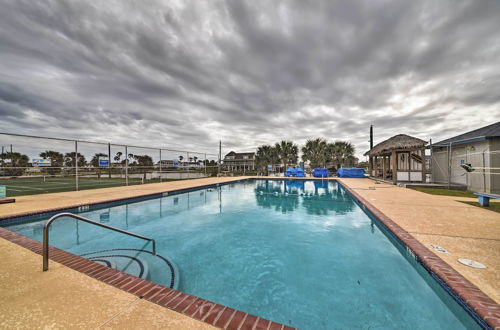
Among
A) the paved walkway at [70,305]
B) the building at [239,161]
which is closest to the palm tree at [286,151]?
the building at [239,161]

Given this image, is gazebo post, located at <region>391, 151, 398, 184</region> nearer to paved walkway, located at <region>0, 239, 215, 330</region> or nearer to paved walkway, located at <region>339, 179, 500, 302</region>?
paved walkway, located at <region>339, 179, 500, 302</region>

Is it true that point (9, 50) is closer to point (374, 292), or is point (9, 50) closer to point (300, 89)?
point (374, 292)

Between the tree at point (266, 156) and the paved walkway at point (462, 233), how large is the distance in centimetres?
3178

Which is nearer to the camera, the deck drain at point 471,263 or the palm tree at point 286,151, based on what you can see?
the deck drain at point 471,263

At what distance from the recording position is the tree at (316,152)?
34156 millimetres

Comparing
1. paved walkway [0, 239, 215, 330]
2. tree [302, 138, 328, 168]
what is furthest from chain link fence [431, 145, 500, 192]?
tree [302, 138, 328, 168]

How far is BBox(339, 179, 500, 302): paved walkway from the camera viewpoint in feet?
7.61

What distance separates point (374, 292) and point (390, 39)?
38.0ft

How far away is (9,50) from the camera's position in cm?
767

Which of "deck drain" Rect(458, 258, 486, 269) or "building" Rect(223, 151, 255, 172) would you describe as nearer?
"deck drain" Rect(458, 258, 486, 269)

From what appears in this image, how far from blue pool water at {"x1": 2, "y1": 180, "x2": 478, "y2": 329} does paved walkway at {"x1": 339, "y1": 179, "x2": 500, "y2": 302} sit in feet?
1.42

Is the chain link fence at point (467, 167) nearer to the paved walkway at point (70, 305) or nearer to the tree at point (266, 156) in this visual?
the paved walkway at point (70, 305)

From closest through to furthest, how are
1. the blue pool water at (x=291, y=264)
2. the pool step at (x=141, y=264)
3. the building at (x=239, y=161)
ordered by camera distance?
the blue pool water at (x=291, y=264) < the pool step at (x=141, y=264) < the building at (x=239, y=161)

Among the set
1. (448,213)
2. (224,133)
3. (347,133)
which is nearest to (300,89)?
(448,213)
